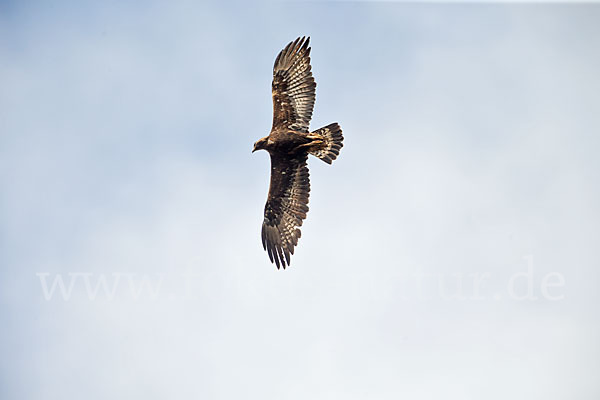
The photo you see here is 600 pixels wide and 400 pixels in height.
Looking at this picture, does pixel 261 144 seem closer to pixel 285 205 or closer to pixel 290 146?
pixel 290 146

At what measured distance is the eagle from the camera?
13562mm

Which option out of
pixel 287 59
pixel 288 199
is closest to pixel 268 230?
pixel 288 199

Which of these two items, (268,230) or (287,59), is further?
(268,230)

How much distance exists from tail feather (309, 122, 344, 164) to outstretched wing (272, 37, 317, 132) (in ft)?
1.89

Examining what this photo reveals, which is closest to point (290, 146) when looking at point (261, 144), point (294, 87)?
point (261, 144)

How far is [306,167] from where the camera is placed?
47.1 ft

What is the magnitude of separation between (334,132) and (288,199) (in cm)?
165

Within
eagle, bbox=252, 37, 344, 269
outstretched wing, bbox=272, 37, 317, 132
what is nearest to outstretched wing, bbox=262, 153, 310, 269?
eagle, bbox=252, 37, 344, 269

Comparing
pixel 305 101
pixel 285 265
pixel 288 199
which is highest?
pixel 305 101

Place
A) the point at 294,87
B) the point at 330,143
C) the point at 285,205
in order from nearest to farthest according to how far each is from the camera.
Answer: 1. the point at 294,87
2. the point at 330,143
3. the point at 285,205

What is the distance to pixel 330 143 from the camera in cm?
1426

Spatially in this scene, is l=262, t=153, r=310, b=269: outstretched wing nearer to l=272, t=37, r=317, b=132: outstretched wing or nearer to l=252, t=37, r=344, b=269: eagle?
l=252, t=37, r=344, b=269: eagle

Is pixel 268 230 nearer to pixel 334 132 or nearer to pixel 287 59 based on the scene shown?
pixel 334 132

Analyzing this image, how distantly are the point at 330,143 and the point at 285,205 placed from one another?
5.16 feet
